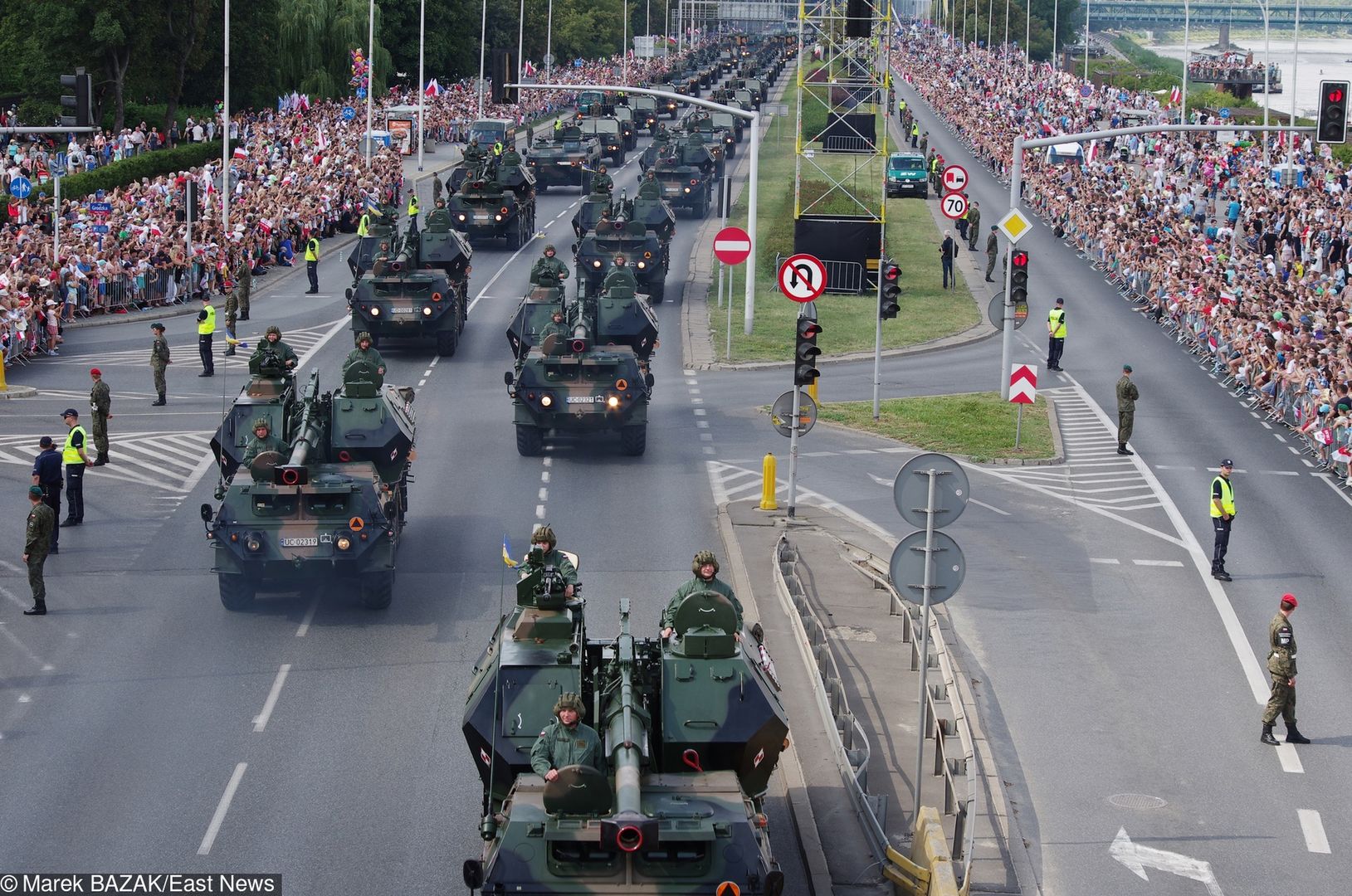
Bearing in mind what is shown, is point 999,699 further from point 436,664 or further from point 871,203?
point 871,203

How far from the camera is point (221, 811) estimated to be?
683 inches

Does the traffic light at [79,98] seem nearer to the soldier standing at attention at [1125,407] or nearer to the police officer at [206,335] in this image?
the police officer at [206,335]

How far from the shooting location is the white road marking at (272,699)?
19.7m

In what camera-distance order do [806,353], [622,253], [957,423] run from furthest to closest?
[622,253], [957,423], [806,353]

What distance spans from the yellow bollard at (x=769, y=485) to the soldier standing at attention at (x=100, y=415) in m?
10.9

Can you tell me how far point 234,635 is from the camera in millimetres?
22594

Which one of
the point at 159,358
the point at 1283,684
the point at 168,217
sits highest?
the point at 168,217

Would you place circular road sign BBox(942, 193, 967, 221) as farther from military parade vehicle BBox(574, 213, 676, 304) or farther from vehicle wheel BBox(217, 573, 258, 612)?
vehicle wheel BBox(217, 573, 258, 612)

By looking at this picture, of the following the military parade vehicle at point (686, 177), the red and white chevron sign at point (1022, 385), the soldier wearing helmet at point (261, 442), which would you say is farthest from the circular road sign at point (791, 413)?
the military parade vehicle at point (686, 177)

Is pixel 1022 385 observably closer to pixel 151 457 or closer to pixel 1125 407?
pixel 1125 407

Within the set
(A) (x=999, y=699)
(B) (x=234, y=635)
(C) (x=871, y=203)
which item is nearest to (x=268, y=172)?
(C) (x=871, y=203)

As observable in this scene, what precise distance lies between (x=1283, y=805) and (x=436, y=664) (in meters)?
9.22

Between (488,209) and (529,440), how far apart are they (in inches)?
1013

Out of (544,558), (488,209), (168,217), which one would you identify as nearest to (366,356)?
(544,558)
